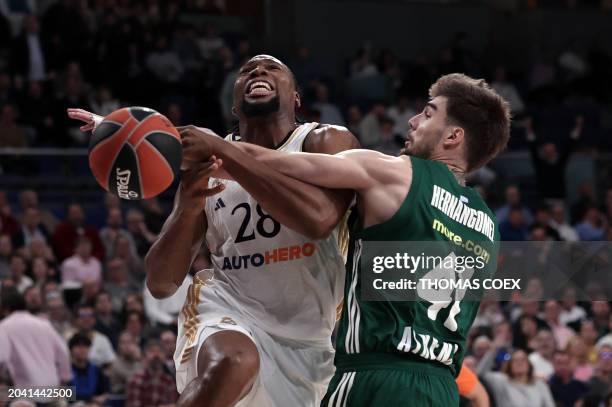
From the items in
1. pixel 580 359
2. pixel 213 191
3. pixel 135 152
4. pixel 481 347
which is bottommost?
pixel 580 359

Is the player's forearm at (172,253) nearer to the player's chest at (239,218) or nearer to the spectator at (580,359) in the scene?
the player's chest at (239,218)

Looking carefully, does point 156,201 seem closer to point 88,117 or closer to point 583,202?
point 583,202

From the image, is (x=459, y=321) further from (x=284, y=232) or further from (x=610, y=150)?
(x=610, y=150)

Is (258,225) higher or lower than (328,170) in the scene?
lower

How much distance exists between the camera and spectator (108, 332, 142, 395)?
34.8ft

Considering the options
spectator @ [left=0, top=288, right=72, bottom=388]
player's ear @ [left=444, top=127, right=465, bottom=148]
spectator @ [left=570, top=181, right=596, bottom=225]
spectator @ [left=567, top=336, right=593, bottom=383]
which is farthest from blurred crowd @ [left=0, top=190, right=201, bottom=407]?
spectator @ [left=570, top=181, right=596, bottom=225]

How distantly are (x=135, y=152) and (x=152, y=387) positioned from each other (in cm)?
627

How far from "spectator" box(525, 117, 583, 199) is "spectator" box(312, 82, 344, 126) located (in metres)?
2.76

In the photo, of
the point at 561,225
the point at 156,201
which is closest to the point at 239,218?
the point at 156,201

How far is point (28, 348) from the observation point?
9.74 m

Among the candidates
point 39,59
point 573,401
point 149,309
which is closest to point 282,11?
point 39,59

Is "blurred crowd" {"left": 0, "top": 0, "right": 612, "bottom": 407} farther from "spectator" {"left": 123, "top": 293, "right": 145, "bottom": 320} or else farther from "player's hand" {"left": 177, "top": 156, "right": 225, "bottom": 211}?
"player's hand" {"left": 177, "top": 156, "right": 225, "bottom": 211}

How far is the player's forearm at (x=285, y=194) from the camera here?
4402 mm

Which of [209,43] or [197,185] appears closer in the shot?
[197,185]
